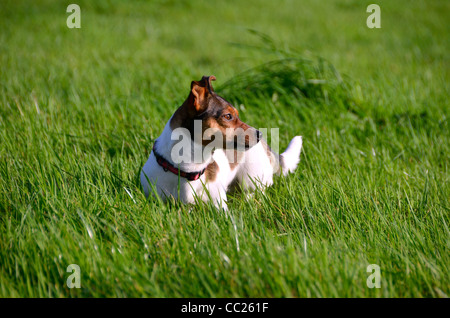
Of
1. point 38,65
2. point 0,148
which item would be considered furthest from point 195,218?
point 38,65

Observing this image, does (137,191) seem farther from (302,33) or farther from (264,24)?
(264,24)

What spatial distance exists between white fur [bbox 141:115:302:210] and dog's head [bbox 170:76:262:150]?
98 mm

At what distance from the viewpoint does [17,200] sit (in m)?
2.40

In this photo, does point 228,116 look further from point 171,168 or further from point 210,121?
point 171,168

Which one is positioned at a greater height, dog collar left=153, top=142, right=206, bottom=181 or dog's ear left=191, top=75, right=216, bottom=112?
dog's ear left=191, top=75, right=216, bottom=112

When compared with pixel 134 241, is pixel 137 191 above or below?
above

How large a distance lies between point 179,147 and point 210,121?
0.86ft

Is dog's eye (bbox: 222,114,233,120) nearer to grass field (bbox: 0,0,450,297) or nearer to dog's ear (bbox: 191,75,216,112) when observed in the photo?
dog's ear (bbox: 191,75,216,112)

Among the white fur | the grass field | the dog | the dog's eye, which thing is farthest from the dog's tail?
the dog's eye

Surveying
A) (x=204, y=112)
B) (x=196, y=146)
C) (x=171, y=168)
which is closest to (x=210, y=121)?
(x=204, y=112)

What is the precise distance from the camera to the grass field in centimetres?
190
